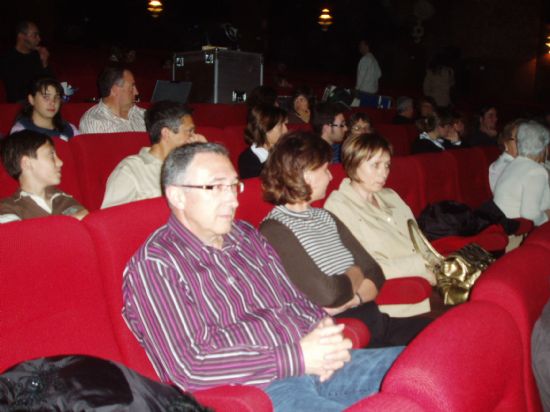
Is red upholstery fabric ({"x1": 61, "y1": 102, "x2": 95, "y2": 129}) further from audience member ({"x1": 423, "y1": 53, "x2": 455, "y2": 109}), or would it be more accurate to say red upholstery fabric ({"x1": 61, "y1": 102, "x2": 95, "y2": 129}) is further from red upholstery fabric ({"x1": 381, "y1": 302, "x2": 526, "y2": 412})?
audience member ({"x1": 423, "y1": 53, "x2": 455, "y2": 109})

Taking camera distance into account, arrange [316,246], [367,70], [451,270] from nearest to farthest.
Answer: [316,246] < [451,270] < [367,70]

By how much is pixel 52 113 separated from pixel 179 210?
2104 mm

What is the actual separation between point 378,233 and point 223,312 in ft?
3.69

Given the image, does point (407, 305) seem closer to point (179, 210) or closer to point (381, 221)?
point (381, 221)

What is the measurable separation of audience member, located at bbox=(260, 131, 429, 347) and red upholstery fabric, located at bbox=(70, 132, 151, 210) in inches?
45.3

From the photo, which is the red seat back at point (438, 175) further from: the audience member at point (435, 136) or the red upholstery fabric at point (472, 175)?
the audience member at point (435, 136)

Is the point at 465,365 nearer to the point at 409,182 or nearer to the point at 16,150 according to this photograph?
the point at 16,150

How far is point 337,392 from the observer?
1506 mm

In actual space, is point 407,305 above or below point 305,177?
below

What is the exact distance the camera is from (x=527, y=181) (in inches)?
128

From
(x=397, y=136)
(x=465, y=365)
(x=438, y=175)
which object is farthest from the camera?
(x=397, y=136)

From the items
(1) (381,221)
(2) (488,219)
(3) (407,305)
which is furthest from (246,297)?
(2) (488,219)

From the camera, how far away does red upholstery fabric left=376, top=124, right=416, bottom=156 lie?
4.89m

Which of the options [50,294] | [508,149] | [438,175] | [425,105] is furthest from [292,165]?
[425,105]
